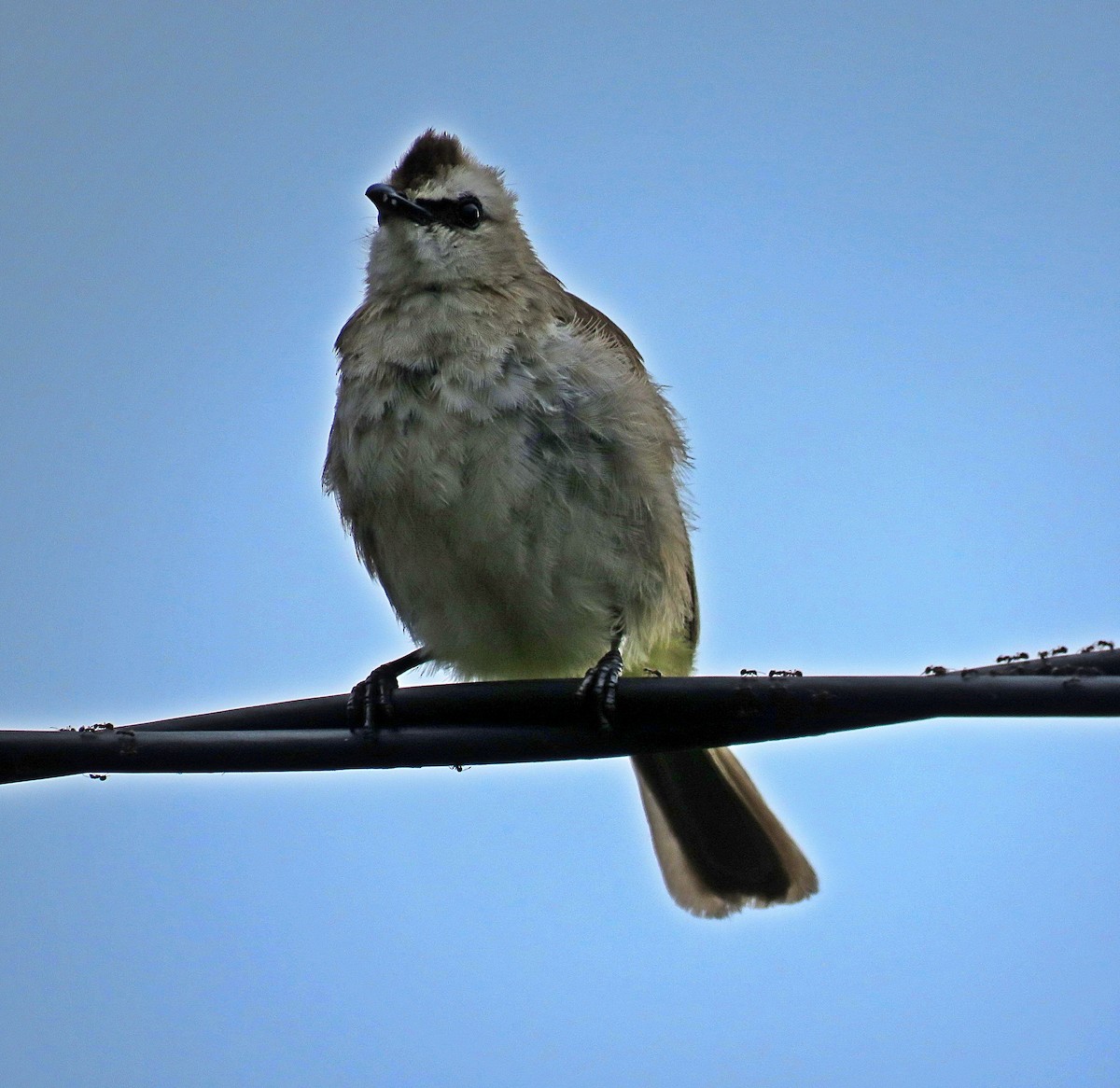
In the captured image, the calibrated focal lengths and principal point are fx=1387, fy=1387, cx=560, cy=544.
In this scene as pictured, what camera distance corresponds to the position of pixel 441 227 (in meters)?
5.25

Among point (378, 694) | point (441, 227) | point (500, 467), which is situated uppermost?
point (441, 227)

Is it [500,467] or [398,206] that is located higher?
[398,206]

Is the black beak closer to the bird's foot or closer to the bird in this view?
the bird

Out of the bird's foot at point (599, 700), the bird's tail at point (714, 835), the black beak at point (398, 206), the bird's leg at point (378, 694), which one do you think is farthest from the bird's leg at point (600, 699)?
the black beak at point (398, 206)

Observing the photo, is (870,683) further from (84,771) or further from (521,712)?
(84,771)

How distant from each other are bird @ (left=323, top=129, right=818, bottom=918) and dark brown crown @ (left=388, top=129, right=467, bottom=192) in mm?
31

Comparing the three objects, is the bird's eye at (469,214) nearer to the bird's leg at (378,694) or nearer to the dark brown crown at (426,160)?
the dark brown crown at (426,160)

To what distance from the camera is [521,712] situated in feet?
10.6

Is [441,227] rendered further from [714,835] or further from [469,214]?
[714,835]

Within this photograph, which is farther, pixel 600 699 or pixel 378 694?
pixel 378 694

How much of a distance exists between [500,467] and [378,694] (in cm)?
92

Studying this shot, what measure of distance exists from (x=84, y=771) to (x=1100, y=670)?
1.96 metres

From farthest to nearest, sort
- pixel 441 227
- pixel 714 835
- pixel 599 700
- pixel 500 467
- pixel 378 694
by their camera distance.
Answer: pixel 714 835 → pixel 441 227 → pixel 500 467 → pixel 378 694 → pixel 599 700

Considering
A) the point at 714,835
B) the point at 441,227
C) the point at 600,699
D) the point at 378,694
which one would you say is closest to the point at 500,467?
the point at 378,694
